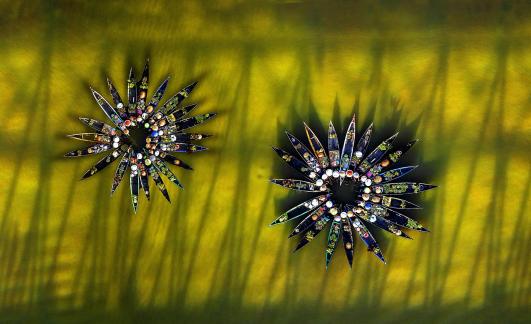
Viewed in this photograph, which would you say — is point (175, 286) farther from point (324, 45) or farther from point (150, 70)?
point (324, 45)

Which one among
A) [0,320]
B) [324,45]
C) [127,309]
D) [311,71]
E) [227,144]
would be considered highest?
[324,45]

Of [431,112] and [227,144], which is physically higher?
[431,112]

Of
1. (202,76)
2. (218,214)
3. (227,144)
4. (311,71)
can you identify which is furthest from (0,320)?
(311,71)

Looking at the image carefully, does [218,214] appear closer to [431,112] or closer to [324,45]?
[324,45]

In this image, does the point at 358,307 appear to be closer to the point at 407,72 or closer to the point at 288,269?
the point at 288,269

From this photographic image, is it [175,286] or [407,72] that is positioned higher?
[407,72]

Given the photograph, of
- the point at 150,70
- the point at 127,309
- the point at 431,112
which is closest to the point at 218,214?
the point at 127,309

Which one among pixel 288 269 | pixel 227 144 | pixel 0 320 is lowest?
pixel 0 320

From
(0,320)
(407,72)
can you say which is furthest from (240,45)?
(0,320)
